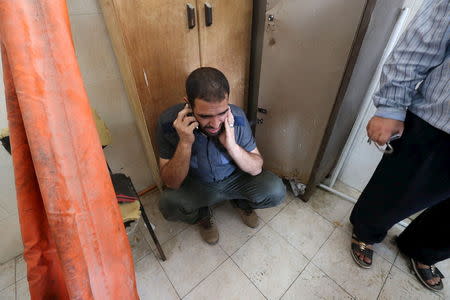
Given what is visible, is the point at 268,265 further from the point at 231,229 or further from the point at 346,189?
the point at 346,189

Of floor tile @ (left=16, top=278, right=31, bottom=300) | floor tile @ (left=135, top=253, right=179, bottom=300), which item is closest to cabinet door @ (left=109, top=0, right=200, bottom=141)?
floor tile @ (left=135, top=253, right=179, bottom=300)

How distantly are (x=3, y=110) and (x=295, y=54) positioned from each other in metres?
1.30

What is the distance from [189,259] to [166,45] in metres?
1.15

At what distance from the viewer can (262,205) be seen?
3.79 feet

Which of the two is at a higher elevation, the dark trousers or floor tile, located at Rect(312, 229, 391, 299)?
the dark trousers

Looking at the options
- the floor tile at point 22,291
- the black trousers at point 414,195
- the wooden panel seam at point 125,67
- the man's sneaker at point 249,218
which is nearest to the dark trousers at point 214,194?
the man's sneaker at point 249,218

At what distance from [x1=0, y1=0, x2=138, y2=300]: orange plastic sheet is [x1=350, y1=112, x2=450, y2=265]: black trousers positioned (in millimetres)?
1027

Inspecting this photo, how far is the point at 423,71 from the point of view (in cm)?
65

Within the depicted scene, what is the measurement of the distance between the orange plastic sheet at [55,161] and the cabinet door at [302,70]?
35.5 inches

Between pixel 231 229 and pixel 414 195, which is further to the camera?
pixel 231 229

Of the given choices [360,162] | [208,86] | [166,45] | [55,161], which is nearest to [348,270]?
[360,162]

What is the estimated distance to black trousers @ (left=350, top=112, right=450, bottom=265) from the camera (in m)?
0.70

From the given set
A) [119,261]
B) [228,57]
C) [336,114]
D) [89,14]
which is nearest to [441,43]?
[336,114]

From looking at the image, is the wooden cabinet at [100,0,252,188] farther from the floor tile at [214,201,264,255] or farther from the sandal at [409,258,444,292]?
the sandal at [409,258,444,292]
